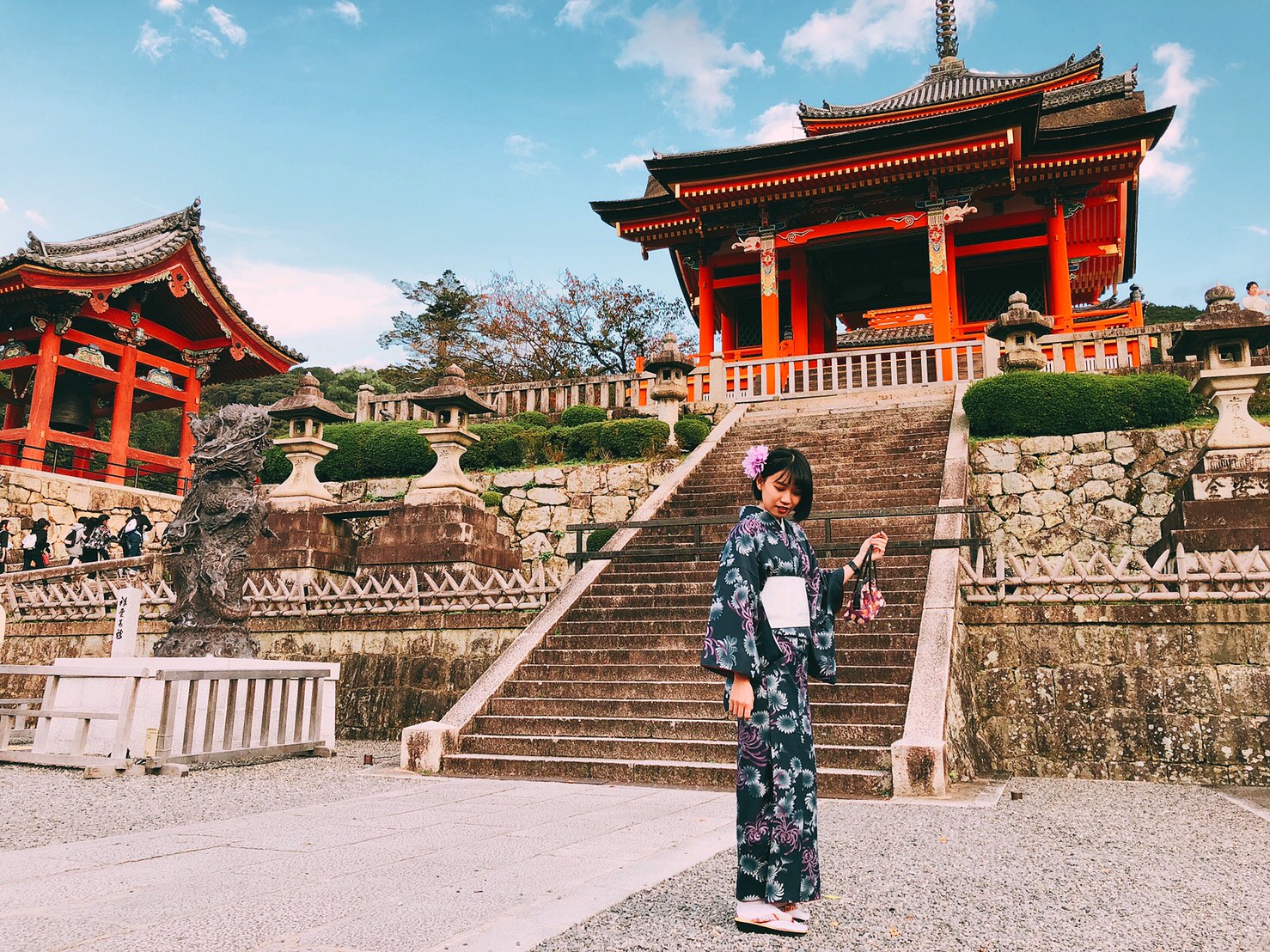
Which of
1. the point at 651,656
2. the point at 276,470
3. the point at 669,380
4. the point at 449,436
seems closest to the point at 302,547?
the point at 449,436

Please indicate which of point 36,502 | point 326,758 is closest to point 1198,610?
point 326,758

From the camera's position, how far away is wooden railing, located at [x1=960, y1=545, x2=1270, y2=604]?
7.01 meters

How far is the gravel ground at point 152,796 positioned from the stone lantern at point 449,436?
4490 millimetres

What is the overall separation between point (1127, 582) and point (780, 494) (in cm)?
533

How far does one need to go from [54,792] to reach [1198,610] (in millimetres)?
8823

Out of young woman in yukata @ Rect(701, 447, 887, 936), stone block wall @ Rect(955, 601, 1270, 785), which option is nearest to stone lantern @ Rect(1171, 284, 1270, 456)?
stone block wall @ Rect(955, 601, 1270, 785)

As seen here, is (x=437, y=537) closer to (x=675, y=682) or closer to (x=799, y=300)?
(x=675, y=682)

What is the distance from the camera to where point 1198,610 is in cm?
707

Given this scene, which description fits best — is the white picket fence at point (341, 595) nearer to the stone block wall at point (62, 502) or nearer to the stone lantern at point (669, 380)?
the stone block wall at point (62, 502)

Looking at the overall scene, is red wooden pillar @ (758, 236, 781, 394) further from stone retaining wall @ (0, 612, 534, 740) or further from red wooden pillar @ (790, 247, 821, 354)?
stone retaining wall @ (0, 612, 534, 740)

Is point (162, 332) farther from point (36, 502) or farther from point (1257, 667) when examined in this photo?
point (1257, 667)

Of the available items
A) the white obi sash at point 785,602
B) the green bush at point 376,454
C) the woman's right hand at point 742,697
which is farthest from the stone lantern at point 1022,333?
the woman's right hand at point 742,697

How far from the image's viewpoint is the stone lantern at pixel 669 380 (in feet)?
45.6

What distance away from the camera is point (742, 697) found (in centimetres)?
311
